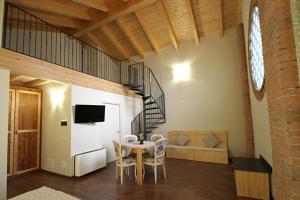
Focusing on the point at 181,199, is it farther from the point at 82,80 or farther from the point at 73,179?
the point at 82,80

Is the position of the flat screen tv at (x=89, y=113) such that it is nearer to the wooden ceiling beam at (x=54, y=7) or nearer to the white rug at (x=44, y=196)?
the white rug at (x=44, y=196)

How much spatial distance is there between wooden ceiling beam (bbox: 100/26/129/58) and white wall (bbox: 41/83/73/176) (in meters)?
2.95

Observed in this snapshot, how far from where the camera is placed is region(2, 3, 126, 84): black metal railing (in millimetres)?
4457

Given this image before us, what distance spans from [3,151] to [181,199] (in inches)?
128

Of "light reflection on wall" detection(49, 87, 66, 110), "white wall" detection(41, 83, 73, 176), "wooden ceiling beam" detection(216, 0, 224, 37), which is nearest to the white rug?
"white wall" detection(41, 83, 73, 176)

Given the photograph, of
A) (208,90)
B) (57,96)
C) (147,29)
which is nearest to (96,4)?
(147,29)

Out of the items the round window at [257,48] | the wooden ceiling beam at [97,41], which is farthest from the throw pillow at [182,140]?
the wooden ceiling beam at [97,41]

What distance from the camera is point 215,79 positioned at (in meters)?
6.12

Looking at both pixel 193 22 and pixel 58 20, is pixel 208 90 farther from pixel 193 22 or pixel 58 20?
pixel 58 20

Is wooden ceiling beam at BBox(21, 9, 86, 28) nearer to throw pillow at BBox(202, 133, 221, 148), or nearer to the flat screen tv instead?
the flat screen tv

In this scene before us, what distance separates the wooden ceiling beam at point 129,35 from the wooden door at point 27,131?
3526mm

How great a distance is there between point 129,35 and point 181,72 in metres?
2.52

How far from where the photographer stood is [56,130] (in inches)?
176

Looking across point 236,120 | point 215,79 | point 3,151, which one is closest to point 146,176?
point 3,151
